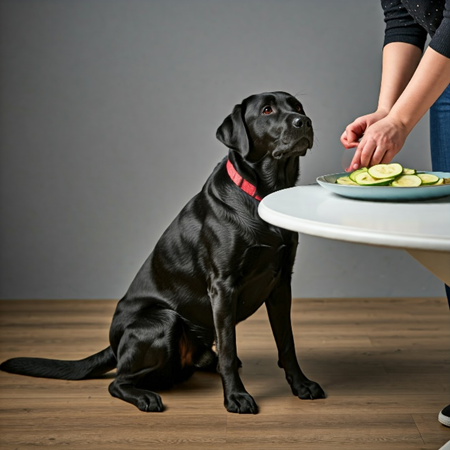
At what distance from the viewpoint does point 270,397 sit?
2.06 m

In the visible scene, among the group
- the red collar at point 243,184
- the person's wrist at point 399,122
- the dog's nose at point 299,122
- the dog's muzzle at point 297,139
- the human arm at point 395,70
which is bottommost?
the red collar at point 243,184

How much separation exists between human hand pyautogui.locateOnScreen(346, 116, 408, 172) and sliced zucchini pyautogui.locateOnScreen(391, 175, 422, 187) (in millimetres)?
70

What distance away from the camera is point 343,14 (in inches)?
125

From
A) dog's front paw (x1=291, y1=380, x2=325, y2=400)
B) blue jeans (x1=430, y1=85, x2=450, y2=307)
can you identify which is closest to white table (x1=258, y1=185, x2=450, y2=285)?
blue jeans (x1=430, y1=85, x2=450, y2=307)

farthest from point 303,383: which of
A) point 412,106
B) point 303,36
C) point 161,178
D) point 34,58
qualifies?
point 34,58

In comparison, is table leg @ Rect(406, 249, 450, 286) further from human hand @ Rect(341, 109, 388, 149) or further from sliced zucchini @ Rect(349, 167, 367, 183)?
human hand @ Rect(341, 109, 388, 149)

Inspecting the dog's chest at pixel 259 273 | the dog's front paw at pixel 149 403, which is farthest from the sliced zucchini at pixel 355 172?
the dog's front paw at pixel 149 403

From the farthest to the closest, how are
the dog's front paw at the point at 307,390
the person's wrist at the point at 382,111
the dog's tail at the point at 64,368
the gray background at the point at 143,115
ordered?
the gray background at the point at 143,115
the dog's tail at the point at 64,368
the dog's front paw at the point at 307,390
the person's wrist at the point at 382,111

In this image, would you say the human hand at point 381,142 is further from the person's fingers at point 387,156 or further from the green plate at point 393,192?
the green plate at point 393,192

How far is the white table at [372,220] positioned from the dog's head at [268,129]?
0.67 m

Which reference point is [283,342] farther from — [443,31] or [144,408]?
[443,31]

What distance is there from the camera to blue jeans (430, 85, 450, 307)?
174cm

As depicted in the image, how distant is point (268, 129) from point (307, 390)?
851 mm

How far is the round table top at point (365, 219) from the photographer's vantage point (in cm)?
85
